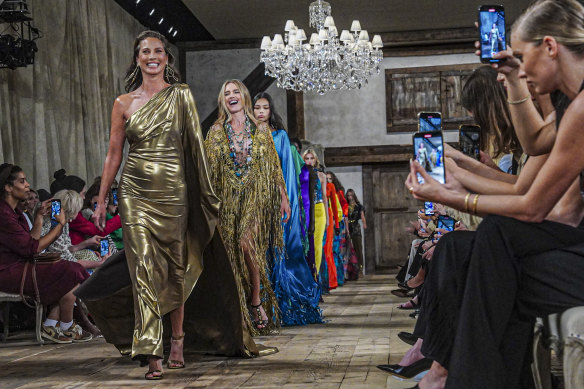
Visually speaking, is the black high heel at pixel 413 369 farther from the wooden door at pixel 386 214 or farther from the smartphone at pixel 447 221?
the wooden door at pixel 386 214

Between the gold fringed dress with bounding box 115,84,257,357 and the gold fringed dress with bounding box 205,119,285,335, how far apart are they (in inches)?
37.2

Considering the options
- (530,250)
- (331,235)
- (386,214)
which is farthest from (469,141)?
(386,214)

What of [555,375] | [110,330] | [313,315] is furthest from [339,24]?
[555,375]

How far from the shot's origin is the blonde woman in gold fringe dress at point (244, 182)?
4945mm

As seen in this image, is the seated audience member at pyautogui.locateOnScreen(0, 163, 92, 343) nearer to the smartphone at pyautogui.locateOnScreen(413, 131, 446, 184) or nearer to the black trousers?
the smartphone at pyautogui.locateOnScreen(413, 131, 446, 184)

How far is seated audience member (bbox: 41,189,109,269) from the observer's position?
539 centimetres

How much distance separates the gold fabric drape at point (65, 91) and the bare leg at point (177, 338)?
430 cm

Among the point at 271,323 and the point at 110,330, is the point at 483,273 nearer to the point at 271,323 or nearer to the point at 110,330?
the point at 110,330

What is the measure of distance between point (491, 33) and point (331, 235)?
23.0ft

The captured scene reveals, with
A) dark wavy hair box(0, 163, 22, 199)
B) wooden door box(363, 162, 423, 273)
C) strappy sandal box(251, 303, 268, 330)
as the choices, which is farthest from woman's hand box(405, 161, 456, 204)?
wooden door box(363, 162, 423, 273)

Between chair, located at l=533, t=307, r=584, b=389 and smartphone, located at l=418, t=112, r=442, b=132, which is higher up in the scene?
smartphone, located at l=418, t=112, r=442, b=132

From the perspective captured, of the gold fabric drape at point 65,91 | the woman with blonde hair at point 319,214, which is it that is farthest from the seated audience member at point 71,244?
the woman with blonde hair at point 319,214

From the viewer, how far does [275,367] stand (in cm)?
361

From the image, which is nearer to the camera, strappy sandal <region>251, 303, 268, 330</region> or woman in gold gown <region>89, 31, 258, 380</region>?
woman in gold gown <region>89, 31, 258, 380</region>
